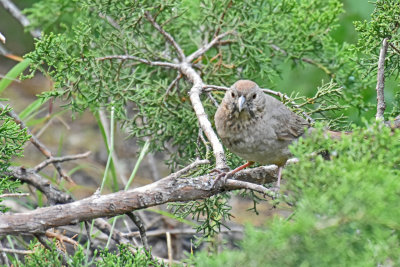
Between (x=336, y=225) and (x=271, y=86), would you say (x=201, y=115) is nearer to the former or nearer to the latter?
(x=271, y=86)

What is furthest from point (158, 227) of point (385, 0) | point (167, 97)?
point (385, 0)

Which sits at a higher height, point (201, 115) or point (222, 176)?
point (201, 115)

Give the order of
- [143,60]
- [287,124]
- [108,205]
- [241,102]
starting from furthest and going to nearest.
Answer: [143,60] → [287,124] → [241,102] → [108,205]

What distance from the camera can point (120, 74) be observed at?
4379 mm

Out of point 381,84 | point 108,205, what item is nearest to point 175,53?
point 381,84

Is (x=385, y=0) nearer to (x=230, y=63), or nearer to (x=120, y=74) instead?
(x=230, y=63)

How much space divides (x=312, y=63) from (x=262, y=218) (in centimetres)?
170

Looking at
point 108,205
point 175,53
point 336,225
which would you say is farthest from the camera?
point 175,53

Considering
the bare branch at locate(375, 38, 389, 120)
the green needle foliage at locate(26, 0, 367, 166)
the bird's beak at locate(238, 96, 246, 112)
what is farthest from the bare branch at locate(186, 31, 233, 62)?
the bare branch at locate(375, 38, 389, 120)

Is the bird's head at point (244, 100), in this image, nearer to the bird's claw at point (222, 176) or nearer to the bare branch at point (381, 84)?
the bird's claw at point (222, 176)

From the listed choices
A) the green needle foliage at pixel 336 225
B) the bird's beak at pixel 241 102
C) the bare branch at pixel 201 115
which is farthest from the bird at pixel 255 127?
the green needle foliage at pixel 336 225

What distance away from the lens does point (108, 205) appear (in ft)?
9.22

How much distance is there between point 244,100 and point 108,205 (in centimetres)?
118

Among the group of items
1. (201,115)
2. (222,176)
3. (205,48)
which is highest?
(205,48)
